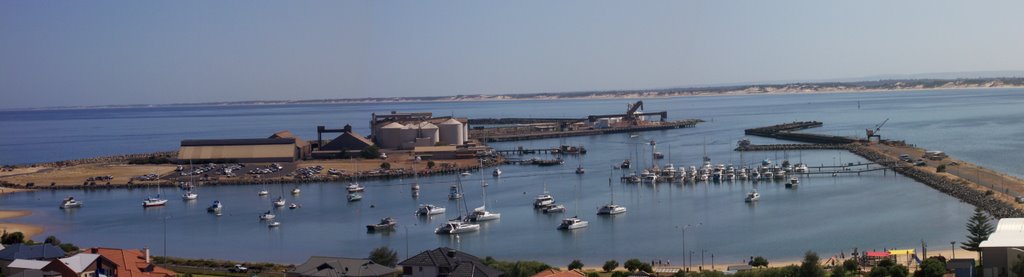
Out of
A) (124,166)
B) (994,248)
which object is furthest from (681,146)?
(994,248)

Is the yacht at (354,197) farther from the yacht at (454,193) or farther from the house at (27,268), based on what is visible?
the house at (27,268)

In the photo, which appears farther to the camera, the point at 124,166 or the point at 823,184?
the point at 124,166

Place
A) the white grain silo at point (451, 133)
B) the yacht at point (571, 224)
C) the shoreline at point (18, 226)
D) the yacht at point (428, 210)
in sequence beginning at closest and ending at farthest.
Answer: the yacht at point (571, 224) → the shoreline at point (18, 226) → the yacht at point (428, 210) → the white grain silo at point (451, 133)

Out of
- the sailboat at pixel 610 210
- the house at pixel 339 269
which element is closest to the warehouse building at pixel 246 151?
the sailboat at pixel 610 210

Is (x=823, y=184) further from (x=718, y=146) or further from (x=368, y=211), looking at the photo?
(x=718, y=146)

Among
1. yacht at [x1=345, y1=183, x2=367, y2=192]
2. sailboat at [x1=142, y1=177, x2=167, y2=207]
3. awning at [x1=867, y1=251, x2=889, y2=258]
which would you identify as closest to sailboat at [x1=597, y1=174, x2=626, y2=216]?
awning at [x1=867, y1=251, x2=889, y2=258]

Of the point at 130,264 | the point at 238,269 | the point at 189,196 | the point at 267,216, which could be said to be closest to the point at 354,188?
the point at 189,196
